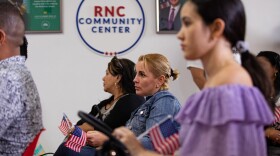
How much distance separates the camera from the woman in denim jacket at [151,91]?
2209 millimetres

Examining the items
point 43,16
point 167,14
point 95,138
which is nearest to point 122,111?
point 95,138

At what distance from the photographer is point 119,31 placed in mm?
3416

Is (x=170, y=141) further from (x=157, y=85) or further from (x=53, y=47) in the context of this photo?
(x=53, y=47)

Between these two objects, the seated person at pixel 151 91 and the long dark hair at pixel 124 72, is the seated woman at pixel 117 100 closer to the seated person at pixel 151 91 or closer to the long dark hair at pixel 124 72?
the long dark hair at pixel 124 72

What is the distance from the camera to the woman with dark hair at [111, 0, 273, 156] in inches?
42.3

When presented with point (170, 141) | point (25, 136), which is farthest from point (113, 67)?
point (170, 141)

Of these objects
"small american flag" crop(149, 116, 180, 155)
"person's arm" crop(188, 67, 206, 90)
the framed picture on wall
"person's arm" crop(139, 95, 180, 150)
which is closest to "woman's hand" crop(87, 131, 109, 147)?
"person's arm" crop(139, 95, 180, 150)

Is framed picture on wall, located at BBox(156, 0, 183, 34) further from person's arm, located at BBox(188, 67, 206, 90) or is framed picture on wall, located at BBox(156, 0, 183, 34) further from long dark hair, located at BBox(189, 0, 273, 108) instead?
long dark hair, located at BBox(189, 0, 273, 108)

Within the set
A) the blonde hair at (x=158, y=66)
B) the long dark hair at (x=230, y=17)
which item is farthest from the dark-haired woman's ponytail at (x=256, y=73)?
the blonde hair at (x=158, y=66)

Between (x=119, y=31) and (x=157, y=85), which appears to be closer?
(x=157, y=85)

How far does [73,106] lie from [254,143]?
2430 mm

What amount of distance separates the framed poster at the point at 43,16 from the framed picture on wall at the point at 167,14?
77 centimetres

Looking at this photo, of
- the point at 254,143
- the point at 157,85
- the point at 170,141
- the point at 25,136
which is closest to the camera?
the point at 254,143

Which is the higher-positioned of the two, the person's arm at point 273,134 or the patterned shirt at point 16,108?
the patterned shirt at point 16,108
